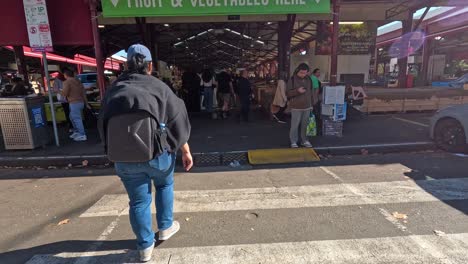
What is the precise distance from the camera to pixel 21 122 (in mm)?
6930

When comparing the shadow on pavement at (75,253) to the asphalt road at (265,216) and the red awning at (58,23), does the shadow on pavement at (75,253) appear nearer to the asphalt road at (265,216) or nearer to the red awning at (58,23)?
the asphalt road at (265,216)

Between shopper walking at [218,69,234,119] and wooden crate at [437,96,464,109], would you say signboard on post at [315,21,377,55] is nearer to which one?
wooden crate at [437,96,464,109]

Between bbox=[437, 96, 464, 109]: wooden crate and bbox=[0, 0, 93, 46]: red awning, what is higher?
bbox=[0, 0, 93, 46]: red awning

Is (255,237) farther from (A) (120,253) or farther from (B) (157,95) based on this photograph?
(B) (157,95)

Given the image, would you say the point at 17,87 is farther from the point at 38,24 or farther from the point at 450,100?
the point at 450,100

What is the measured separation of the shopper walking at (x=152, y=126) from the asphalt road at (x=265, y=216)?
0.61 meters

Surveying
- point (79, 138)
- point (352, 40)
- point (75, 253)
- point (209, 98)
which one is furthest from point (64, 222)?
point (352, 40)

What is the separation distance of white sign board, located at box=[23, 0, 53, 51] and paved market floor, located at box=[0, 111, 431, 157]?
2436 mm

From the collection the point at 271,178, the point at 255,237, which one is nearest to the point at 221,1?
the point at 271,178

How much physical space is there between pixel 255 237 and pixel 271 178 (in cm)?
201

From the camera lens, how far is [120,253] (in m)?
3.09

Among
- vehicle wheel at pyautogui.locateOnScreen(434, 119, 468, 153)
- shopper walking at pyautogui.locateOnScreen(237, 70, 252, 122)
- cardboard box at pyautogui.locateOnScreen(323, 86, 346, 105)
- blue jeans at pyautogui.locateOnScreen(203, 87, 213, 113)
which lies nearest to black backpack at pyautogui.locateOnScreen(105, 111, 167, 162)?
cardboard box at pyautogui.locateOnScreen(323, 86, 346, 105)

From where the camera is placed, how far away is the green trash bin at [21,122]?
6824mm

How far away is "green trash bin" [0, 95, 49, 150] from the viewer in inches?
269
